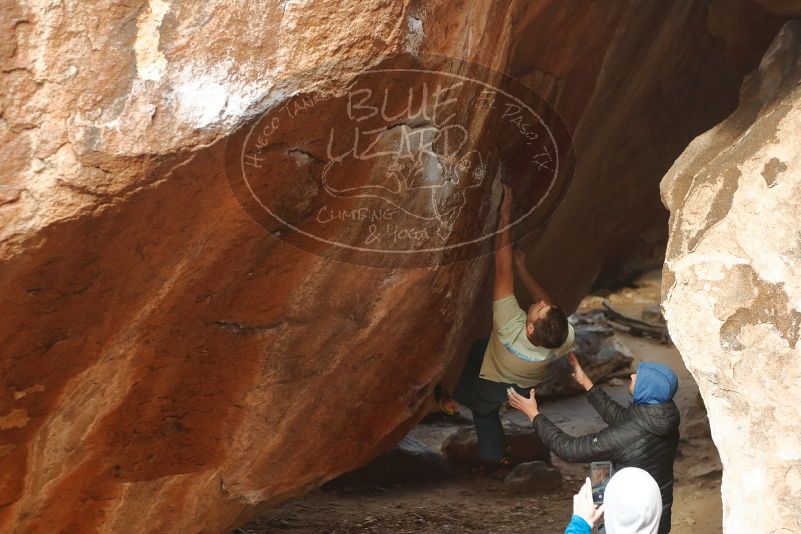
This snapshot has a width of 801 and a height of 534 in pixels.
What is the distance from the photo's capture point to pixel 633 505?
311cm

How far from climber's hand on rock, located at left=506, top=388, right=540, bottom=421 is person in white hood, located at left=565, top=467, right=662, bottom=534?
1077mm

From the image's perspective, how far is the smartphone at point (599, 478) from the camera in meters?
3.56

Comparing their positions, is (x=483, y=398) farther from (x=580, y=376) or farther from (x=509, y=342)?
(x=580, y=376)

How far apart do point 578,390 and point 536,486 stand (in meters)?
1.95

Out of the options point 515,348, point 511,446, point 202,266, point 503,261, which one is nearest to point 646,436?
point 515,348

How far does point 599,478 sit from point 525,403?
29.6 inches

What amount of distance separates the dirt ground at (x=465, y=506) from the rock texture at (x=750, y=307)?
2488 millimetres

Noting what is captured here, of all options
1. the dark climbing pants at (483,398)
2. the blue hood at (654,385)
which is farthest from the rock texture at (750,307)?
the dark climbing pants at (483,398)

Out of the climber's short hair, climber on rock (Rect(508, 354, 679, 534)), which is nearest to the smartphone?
climber on rock (Rect(508, 354, 679, 534))

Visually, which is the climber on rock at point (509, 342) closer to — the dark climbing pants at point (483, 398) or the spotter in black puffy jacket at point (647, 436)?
the dark climbing pants at point (483, 398)

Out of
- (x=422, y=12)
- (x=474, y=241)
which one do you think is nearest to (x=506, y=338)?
(x=474, y=241)

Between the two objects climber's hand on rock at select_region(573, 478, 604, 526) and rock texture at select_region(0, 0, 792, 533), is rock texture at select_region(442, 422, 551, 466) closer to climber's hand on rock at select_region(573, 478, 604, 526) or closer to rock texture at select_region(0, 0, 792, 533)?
rock texture at select_region(0, 0, 792, 533)

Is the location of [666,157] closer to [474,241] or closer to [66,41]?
[474,241]

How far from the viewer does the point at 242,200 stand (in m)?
3.33
